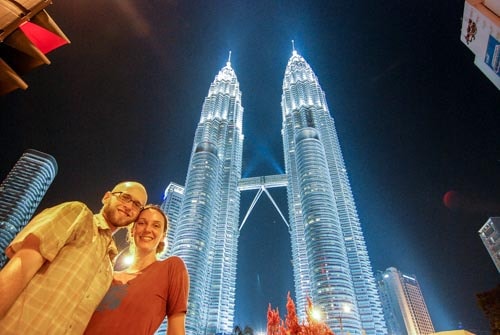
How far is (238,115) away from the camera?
9706 centimetres

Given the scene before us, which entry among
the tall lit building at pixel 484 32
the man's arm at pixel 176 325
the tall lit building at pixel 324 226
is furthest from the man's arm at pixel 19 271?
the tall lit building at pixel 324 226

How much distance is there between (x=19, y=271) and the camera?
146 cm

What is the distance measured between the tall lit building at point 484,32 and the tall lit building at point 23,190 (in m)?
119

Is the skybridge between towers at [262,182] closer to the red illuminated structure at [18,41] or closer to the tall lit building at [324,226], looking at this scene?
the tall lit building at [324,226]

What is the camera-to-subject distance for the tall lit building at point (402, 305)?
112m

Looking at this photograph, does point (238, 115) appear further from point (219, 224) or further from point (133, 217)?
point (133, 217)

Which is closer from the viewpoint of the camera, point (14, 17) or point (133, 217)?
point (133, 217)

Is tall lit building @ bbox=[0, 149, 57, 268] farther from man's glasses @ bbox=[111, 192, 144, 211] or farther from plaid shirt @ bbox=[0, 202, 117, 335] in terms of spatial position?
plaid shirt @ bbox=[0, 202, 117, 335]

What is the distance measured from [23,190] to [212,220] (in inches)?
3190

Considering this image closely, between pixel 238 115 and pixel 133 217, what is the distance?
9683 cm

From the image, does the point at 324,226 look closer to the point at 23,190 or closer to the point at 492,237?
the point at 492,237

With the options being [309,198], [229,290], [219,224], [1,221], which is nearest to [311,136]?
[309,198]

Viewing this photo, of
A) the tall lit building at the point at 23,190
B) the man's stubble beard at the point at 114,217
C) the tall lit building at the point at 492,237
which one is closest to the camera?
the man's stubble beard at the point at 114,217

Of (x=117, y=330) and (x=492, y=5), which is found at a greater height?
(x=492, y=5)
